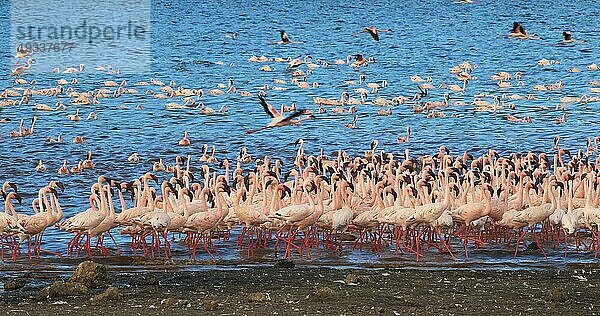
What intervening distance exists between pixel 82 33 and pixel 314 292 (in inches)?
1508

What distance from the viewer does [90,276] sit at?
10.5 m

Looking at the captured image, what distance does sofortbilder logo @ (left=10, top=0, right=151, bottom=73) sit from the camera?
125 feet

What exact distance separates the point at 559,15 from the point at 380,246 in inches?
1559

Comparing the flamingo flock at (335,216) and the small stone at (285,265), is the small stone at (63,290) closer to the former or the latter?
the small stone at (285,265)

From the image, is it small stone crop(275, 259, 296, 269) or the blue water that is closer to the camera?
small stone crop(275, 259, 296, 269)

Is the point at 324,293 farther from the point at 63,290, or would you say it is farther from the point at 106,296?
the point at 63,290

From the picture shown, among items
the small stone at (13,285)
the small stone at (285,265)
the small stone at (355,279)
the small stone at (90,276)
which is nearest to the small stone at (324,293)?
the small stone at (355,279)

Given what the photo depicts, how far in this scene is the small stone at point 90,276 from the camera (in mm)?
10461

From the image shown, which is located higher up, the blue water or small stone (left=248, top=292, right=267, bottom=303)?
the blue water

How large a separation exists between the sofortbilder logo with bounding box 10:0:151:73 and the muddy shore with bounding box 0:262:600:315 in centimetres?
2448

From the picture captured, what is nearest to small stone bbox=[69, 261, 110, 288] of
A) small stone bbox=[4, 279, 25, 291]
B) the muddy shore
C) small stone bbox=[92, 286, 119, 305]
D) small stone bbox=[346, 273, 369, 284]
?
Answer: the muddy shore

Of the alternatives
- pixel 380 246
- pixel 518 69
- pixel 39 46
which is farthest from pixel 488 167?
pixel 39 46

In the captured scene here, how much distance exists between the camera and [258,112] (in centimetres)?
2716

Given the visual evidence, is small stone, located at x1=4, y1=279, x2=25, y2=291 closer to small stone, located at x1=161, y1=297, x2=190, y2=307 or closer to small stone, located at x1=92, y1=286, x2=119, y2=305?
small stone, located at x1=92, y1=286, x2=119, y2=305
